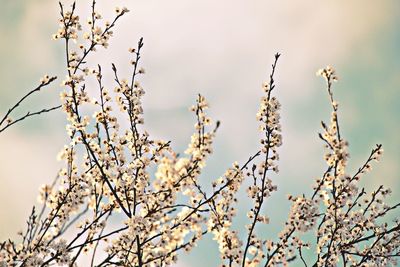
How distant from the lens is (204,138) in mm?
5883

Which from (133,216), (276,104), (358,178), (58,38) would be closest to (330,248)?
(358,178)

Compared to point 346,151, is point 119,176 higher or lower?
lower

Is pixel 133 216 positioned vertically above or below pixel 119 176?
below

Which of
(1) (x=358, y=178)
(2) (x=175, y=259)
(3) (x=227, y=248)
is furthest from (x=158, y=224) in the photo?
(1) (x=358, y=178)

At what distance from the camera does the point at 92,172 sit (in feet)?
22.8

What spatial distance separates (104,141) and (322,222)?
10.8ft

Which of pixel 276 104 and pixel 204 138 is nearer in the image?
pixel 204 138

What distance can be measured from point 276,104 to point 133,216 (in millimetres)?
2368

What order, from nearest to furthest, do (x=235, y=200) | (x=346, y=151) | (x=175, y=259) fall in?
(x=346, y=151), (x=175, y=259), (x=235, y=200)

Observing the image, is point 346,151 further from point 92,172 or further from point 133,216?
point 92,172

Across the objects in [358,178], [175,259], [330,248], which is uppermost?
[358,178]

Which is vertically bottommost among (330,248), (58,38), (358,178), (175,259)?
(175,259)

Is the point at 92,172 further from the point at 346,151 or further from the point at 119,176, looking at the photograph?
the point at 346,151

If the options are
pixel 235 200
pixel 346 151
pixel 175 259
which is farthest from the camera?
pixel 235 200
